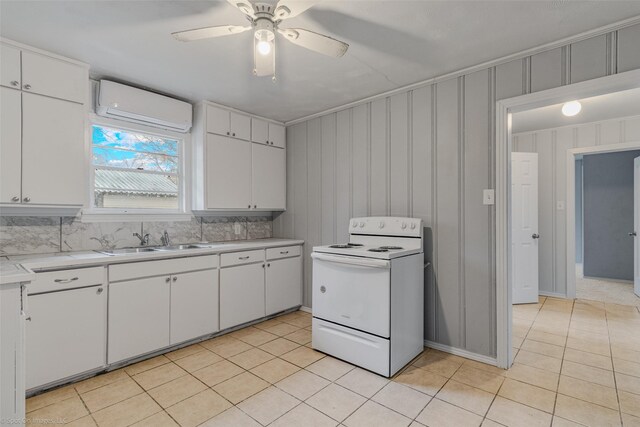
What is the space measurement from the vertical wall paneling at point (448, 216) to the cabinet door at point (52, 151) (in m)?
2.92

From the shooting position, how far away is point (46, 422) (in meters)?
1.80

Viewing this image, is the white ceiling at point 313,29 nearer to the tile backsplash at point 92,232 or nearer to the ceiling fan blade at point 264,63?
the ceiling fan blade at point 264,63

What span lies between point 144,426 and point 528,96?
10.8ft

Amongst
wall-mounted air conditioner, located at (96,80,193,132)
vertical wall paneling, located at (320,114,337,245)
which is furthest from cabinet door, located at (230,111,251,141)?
vertical wall paneling, located at (320,114,337,245)

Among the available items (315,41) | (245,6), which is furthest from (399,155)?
(245,6)

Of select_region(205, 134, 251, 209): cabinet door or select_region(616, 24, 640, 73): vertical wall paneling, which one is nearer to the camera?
select_region(616, 24, 640, 73): vertical wall paneling

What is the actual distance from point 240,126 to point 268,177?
26.8 inches

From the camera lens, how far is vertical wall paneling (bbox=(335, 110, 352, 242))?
3434 mm

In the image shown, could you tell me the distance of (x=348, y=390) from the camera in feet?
7.02

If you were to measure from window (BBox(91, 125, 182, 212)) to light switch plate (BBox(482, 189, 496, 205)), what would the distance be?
2.96 meters

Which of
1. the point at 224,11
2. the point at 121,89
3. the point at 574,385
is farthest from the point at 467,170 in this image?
the point at 121,89

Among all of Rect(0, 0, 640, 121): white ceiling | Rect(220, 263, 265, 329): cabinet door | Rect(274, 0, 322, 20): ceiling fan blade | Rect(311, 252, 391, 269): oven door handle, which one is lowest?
Rect(220, 263, 265, 329): cabinet door

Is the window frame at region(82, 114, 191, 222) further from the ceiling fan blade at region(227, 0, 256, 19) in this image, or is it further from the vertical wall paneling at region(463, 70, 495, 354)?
the vertical wall paneling at region(463, 70, 495, 354)

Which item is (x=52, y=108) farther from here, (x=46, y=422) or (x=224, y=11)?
(x=46, y=422)
